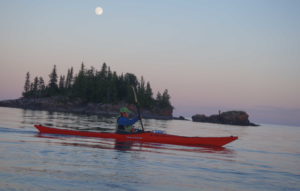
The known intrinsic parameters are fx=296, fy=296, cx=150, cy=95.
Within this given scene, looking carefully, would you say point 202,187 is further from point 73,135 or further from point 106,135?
point 73,135

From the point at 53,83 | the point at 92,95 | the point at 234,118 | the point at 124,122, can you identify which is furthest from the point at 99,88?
the point at 124,122

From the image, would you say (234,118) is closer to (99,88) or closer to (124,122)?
(99,88)

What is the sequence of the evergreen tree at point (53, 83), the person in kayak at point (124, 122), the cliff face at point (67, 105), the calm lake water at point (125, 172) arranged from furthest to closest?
the evergreen tree at point (53, 83) → the cliff face at point (67, 105) → the person in kayak at point (124, 122) → the calm lake water at point (125, 172)

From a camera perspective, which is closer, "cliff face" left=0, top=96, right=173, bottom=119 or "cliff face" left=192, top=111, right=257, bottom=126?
"cliff face" left=0, top=96, right=173, bottom=119

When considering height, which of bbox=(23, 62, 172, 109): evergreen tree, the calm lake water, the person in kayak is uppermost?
bbox=(23, 62, 172, 109): evergreen tree

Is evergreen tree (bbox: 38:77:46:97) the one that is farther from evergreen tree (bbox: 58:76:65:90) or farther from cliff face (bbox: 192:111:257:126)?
cliff face (bbox: 192:111:257:126)

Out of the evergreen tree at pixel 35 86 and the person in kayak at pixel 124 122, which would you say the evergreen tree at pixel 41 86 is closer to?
the evergreen tree at pixel 35 86

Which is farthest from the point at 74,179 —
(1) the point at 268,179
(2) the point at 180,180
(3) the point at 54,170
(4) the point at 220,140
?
(4) the point at 220,140

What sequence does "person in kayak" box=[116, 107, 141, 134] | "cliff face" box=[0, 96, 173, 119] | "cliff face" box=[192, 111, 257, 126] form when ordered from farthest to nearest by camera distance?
"cliff face" box=[192, 111, 257, 126] < "cliff face" box=[0, 96, 173, 119] < "person in kayak" box=[116, 107, 141, 134]

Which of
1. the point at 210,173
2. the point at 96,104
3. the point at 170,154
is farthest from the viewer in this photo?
the point at 96,104

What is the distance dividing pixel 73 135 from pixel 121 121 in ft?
13.0

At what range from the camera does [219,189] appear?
10.0 meters

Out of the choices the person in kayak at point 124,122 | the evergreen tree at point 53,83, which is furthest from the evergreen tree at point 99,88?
the person in kayak at point 124,122

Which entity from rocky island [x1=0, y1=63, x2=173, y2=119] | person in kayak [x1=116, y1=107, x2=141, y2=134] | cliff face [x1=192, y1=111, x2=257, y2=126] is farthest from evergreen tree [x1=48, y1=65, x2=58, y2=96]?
person in kayak [x1=116, y1=107, x2=141, y2=134]
